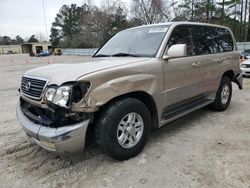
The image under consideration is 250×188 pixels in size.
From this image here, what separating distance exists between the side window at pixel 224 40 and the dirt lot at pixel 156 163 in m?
1.66

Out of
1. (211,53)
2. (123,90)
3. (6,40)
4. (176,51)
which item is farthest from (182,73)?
(6,40)

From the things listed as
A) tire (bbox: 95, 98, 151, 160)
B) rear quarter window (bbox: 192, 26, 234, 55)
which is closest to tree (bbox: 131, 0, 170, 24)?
rear quarter window (bbox: 192, 26, 234, 55)

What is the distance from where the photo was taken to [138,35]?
3830 mm

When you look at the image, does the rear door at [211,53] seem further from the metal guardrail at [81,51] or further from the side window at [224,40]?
the metal guardrail at [81,51]

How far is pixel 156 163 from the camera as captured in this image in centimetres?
299

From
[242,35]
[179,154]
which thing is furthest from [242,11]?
[179,154]

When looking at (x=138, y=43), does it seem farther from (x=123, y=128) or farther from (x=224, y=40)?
(x=224, y=40)

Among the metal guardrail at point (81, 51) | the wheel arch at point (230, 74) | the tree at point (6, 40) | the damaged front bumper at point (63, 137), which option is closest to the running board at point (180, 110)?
the wheel arch at point (230, 74)

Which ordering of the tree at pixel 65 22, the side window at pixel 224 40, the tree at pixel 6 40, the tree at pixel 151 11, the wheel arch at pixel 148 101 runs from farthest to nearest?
the tree at pixel 6 40
the tree at pixel 65 22
the tree at pixel 151 11
the side window at pixel 224 40
the wheel arch at pixel 148 101

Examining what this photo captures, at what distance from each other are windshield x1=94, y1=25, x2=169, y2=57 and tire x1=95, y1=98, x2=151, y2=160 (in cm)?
88

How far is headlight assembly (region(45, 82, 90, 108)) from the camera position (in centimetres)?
245

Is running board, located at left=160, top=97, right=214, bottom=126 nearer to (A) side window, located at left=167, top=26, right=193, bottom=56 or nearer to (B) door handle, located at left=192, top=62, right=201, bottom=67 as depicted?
(B) door handle, located at left=192, top=62, right=201, bottom=67

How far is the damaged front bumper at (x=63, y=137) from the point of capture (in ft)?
8.09

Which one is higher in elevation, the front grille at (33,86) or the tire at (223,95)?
the front grille at (33,86)
